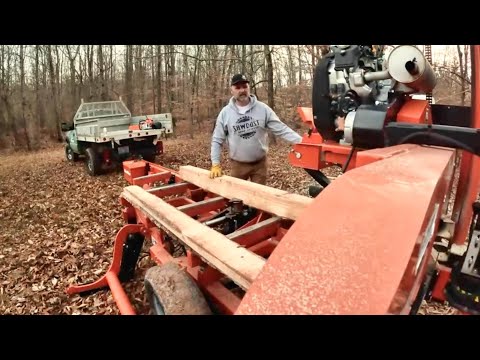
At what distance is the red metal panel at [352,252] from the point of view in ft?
2.89

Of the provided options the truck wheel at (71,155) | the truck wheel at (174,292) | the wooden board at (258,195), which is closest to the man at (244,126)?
the wooden board at (258,195)

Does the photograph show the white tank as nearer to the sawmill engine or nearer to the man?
the sawmill engine

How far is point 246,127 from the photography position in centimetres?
452

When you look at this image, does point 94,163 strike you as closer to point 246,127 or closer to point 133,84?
point 246,127

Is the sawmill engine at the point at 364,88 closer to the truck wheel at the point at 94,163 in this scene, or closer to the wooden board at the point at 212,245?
the wooden board at the point at 212,245

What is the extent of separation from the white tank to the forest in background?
14.3 metres

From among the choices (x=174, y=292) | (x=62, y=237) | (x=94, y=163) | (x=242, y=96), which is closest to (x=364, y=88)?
(x=174, y=292)

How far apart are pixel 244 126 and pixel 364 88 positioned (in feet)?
8.10

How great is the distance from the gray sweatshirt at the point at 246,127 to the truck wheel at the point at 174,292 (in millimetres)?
2367

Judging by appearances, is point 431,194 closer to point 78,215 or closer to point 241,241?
point 241,241

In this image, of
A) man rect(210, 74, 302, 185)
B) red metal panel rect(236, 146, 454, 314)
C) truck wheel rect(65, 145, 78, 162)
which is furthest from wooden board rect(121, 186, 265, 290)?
truck wheel rect(65, 145, 78, 162)

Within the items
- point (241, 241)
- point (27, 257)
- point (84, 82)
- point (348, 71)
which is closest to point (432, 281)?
point (241, 241)

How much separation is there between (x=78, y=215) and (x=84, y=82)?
887 inches

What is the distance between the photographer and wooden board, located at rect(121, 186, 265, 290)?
5.59 feet
